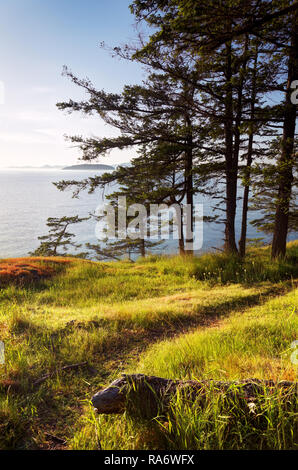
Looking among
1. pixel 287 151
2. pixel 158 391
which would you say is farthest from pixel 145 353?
pixel 287 151

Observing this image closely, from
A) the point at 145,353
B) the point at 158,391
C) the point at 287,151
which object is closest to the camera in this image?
the point at 158,391

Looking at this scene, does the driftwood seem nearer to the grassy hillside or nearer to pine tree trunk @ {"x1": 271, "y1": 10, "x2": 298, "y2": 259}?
the grassy hillside

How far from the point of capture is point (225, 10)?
468 centimetres

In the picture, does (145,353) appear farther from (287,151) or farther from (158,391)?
(287,151)

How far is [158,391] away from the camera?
7.18 ft

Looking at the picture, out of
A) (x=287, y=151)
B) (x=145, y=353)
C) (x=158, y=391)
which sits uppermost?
(x=287, y=151)

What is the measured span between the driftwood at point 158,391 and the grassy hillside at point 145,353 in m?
0.09

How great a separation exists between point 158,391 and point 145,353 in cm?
184

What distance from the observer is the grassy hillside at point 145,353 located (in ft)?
6.25

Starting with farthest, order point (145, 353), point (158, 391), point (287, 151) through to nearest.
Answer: point (287, 151) → point (145, 353) → point (158, 391)

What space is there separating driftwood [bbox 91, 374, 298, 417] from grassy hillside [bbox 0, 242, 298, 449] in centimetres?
9

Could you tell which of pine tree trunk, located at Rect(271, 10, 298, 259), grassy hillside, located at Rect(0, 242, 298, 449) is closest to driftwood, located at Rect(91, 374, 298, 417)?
grassy hillside, located at Rect(0, 242, 298, 449)

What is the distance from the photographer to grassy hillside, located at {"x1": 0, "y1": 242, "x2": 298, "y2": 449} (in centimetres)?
191

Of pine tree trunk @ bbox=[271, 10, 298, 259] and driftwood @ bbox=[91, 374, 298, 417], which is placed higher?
pine tree trunk @ bbox=[271, 10, 298, 259]
